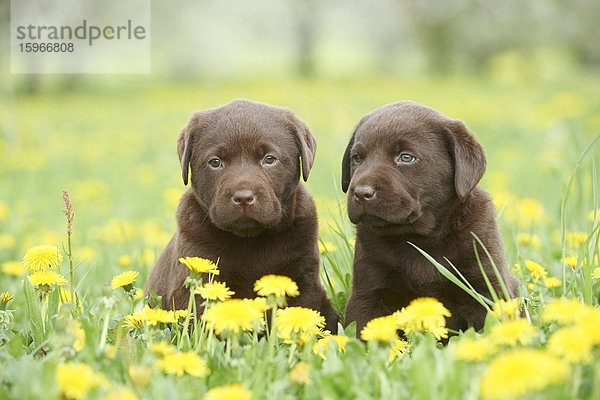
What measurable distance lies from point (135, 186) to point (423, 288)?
20.9ft

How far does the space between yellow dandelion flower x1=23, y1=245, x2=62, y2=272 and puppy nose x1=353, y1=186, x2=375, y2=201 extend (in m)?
1.24

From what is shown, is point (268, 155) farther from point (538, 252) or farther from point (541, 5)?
point (541, 5)

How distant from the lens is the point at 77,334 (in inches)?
88.4

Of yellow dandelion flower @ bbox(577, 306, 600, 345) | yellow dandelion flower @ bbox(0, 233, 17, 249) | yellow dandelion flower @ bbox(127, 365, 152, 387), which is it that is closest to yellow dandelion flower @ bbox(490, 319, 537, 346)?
yellow dandelion flower @ bbox(577, 306, 600, 345)

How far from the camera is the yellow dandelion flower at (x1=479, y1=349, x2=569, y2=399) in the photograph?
1.44 metres

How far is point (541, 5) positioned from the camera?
73.1 feet

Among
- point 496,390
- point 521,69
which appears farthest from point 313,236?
point 521,69

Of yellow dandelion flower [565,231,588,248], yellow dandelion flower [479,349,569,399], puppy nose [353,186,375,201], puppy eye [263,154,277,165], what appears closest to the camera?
yellow dandelion flower [479,349,569,399]

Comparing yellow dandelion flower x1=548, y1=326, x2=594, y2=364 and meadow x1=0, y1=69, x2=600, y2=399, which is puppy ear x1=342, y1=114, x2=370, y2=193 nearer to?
meadow x1=0, y1=69, x2=600, y2=399

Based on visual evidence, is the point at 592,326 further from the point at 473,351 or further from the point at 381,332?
the point at 381,332

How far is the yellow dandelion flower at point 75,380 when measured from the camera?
1.70 metres

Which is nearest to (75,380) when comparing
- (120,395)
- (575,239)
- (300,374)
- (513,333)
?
(120,395)

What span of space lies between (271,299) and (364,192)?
2.59ft

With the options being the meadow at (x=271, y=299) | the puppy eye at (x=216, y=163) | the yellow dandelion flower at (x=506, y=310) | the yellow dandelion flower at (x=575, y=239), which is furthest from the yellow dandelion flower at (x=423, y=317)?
the yellow dandelion flower at (x=575, y=239)
